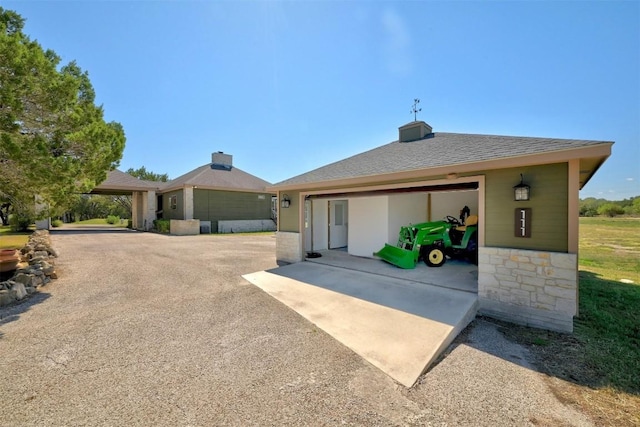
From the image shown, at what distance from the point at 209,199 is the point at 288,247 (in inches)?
497

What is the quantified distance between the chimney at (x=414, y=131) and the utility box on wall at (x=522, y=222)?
19.1 ft

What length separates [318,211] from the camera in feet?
32.7

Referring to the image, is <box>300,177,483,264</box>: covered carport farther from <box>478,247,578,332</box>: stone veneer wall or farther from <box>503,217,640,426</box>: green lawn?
<box>503,217,640,426</box>: green lawn

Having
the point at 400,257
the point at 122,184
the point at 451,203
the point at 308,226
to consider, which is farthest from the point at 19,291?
the point at 122,184

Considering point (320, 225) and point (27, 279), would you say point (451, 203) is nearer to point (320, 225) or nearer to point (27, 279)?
point (320, 225)

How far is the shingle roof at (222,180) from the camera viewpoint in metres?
18.7

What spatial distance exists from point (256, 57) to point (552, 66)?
28.2 ft

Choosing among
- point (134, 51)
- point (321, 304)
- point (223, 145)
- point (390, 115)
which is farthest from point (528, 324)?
point (223, 145)

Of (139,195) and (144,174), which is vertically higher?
(144,174)

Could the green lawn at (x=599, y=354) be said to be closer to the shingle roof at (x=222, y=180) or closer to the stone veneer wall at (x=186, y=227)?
the shingle roof at (x=222, y=180)

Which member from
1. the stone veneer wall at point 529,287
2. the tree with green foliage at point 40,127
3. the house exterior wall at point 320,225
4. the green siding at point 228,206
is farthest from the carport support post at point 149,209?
the stone veneer wall at point 529,287

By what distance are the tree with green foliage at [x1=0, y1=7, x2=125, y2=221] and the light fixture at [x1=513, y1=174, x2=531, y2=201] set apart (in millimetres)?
8440

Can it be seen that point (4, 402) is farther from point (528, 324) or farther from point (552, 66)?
point (552, 66)

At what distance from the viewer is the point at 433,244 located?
7430 mm
